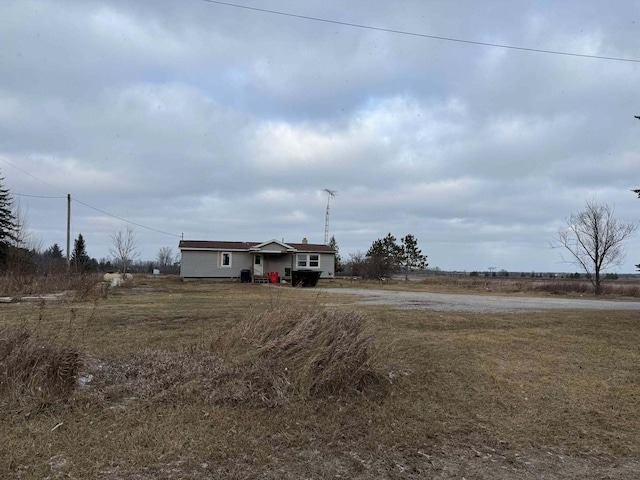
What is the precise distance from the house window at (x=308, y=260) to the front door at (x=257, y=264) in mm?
3010

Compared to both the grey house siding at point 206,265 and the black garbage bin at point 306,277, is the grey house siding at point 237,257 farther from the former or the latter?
the black garbage bin at point 306,277

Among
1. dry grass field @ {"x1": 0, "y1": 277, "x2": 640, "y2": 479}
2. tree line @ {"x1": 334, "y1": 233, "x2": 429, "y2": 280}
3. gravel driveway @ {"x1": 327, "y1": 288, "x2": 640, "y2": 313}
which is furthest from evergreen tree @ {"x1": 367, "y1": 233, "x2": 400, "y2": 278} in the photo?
dry grass field @ {"x1": 0, "y1": 277, "x2": 640, "y2": 479}

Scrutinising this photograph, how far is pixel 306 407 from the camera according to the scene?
424cm

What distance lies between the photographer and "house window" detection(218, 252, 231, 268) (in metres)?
33.4

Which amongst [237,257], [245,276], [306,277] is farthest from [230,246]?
[306,277]

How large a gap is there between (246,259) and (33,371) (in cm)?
2998

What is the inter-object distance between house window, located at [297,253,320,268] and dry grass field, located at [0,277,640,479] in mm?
28176

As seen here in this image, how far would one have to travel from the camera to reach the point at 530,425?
162 inches

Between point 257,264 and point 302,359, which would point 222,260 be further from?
point 302,359

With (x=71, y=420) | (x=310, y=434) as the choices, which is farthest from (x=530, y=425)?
(x=71, y=420)

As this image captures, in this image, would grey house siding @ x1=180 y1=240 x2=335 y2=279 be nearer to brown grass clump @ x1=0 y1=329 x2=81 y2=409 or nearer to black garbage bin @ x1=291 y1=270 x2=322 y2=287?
black garbage bin @ x1=291 y1=270 x2=322 y2=287

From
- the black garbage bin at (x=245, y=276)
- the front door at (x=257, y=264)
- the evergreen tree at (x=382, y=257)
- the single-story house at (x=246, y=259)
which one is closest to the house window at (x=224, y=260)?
the single-story house at (x=246, y=259)

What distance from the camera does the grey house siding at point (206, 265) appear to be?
3272 cm

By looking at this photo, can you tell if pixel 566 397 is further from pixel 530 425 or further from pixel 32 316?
pixel 32 316
